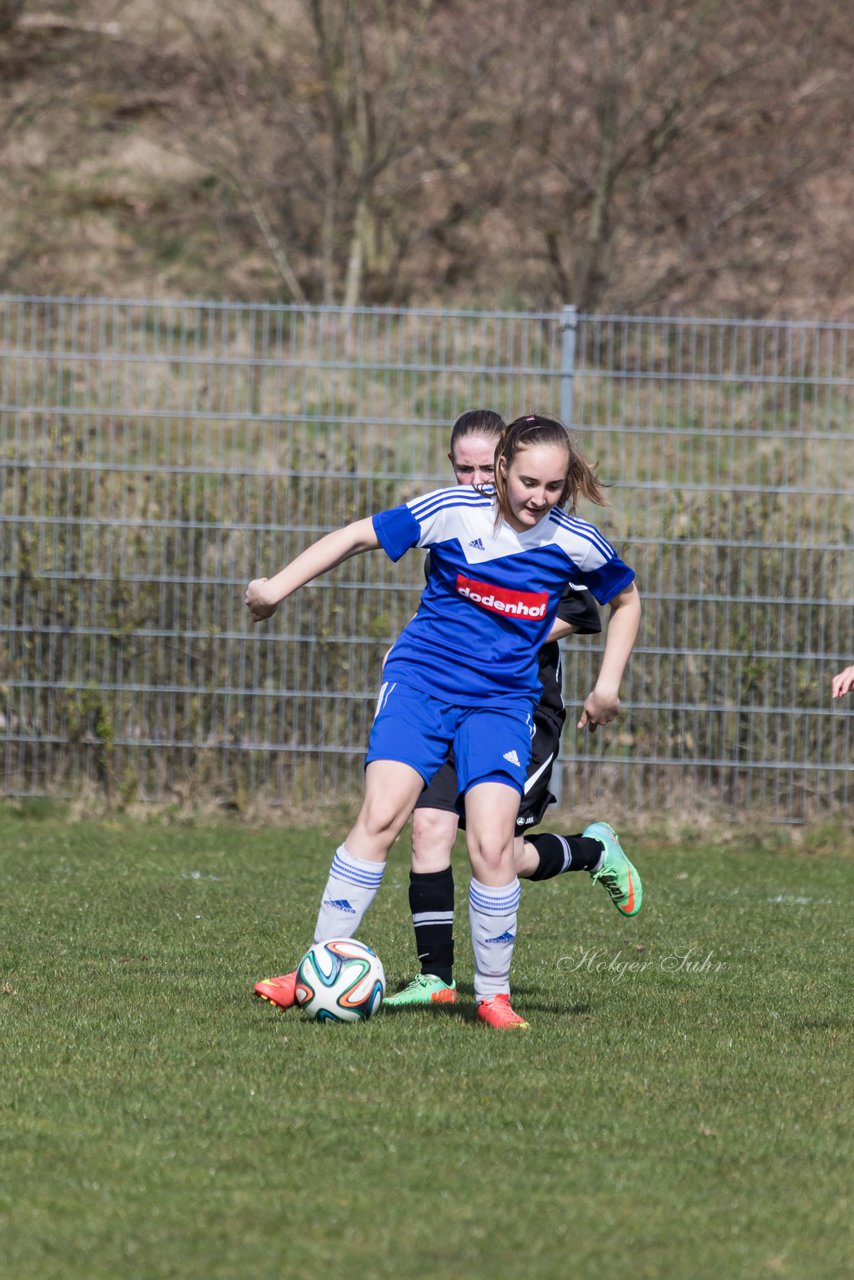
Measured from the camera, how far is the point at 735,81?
16234mm

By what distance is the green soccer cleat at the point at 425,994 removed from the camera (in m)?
4.97

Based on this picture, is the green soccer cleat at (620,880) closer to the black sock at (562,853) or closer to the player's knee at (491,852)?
the black sock at (562,853)

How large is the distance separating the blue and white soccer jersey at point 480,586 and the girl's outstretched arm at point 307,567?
6 centimetres

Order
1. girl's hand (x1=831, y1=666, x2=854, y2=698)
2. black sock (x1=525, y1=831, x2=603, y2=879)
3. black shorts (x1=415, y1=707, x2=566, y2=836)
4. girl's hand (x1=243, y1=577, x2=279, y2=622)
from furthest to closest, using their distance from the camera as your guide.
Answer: black sock (x1=525, y1=831, x2=603, y2=879), black shorts (x1=415, y1=707, x2=566, y2=836), girl's hand (x1=831, y1=666, x2=854, y2=698), girl's hand (x1=243, y1=577, x2=279, y2=622)

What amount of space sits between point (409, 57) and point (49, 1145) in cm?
1440

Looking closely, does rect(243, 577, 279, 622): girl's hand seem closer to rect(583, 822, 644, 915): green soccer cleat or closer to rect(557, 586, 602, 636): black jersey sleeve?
rect(557, 586, 602, 636): black jersey sleeve

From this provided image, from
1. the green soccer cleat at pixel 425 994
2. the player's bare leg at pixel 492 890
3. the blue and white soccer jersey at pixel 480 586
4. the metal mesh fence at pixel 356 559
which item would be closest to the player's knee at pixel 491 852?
the player's bare leg at pixel 492 890

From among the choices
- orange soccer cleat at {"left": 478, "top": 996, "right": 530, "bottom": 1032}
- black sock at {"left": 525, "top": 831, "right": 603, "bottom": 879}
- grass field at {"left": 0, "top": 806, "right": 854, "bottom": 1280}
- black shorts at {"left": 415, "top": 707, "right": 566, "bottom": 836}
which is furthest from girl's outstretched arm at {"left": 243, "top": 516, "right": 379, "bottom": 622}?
black sock at {"left": 525, "top": 831, "right": 603, "bottom": 879}

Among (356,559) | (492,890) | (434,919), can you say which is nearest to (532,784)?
(434,919)

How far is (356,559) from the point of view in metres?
9.34

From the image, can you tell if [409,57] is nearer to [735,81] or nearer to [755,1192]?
[735,81]

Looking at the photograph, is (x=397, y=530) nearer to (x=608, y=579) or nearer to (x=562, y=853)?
(x=608, y=579)

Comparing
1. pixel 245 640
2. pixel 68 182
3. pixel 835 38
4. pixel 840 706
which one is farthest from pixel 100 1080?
pixel 68 182

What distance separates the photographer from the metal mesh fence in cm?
927
